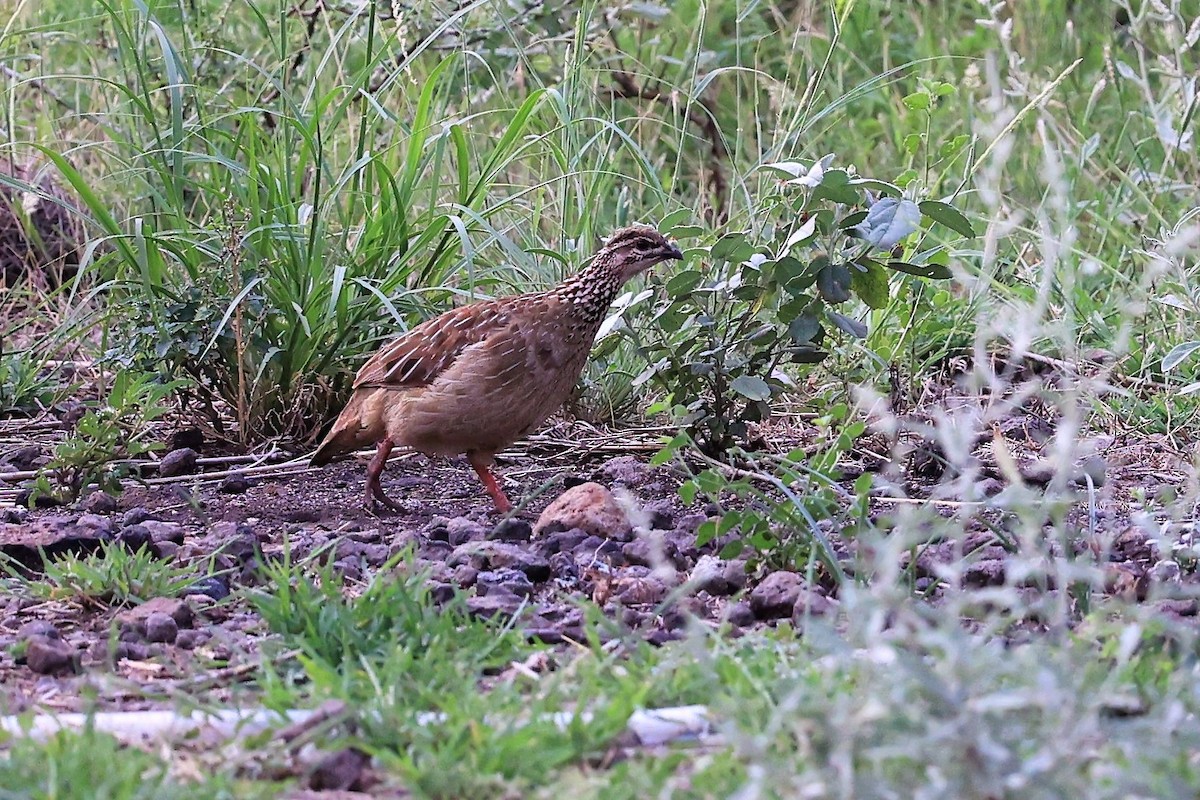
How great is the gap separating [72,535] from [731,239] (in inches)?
84.2

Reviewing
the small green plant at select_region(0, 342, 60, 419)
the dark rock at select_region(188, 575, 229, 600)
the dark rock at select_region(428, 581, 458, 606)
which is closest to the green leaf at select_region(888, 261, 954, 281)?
the dark rock at select_region(428, 581, 458, 606)

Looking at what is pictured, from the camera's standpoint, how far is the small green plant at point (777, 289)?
4613 mm

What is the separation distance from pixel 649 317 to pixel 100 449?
1925 mm

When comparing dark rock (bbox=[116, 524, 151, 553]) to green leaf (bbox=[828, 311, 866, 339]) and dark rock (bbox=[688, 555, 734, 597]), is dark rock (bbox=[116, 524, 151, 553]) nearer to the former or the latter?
dark rock (bbox=[688, 555, 734, 597])

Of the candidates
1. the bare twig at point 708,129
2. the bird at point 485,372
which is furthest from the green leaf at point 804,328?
the bare twig at point 708,129

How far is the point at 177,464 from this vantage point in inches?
214

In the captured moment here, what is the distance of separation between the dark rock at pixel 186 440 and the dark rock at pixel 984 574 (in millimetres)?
2926

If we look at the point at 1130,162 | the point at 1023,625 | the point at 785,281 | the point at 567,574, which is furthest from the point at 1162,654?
the point at 1130,162

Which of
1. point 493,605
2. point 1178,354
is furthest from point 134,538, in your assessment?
point 1178,354

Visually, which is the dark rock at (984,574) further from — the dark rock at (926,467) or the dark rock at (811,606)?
the dark rock at (926,467)

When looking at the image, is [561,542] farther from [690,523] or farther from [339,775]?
[339,775]

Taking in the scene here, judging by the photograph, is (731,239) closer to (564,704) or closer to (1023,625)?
(1023,625)

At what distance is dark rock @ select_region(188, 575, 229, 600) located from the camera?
3.96 metres

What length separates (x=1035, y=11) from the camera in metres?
10.0
